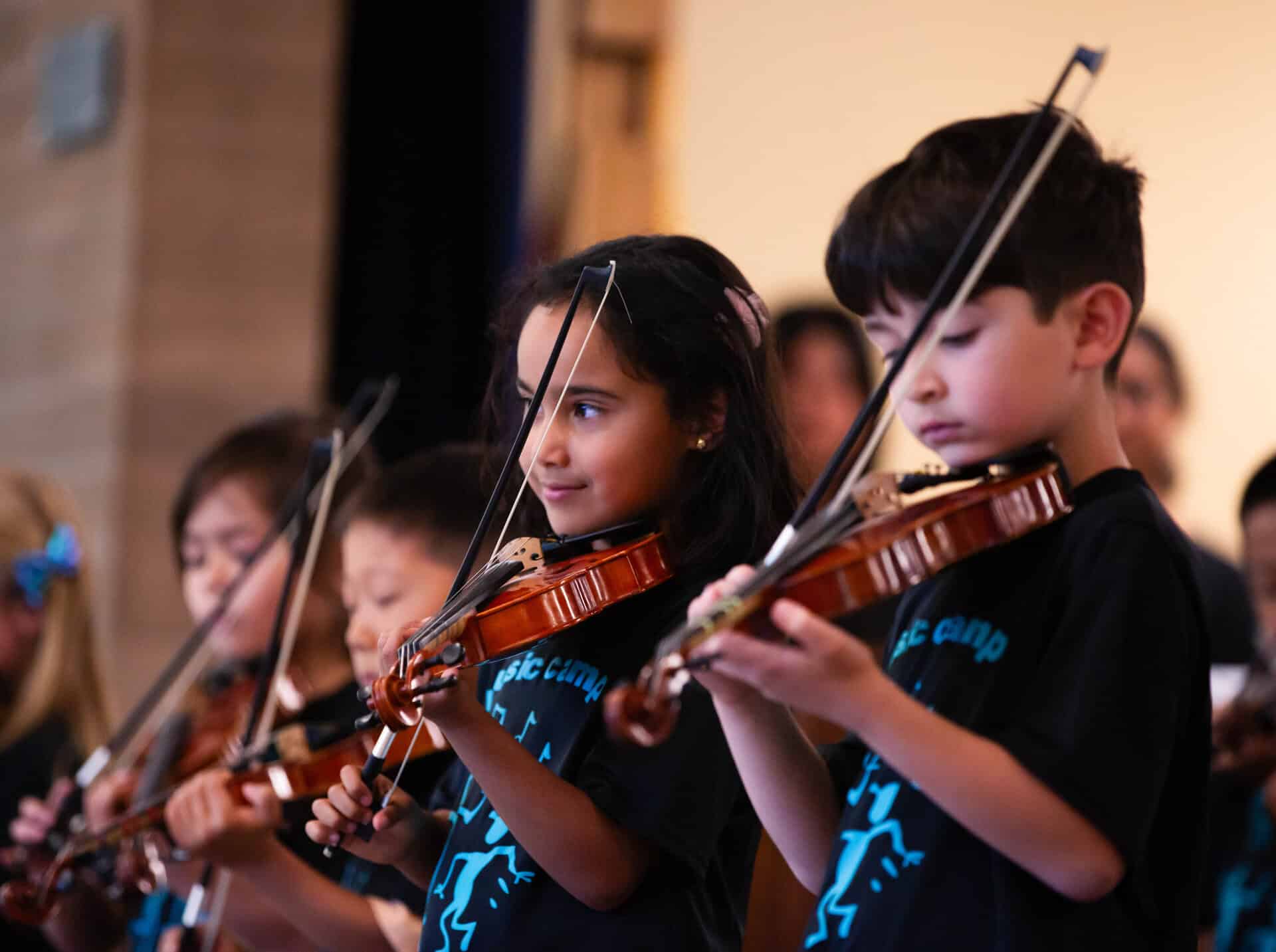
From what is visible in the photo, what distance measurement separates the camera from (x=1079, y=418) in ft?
3.64

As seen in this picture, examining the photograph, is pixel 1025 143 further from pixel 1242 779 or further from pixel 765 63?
pixel 765 63

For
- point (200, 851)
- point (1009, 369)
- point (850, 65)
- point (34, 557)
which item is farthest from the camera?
point (850, 65)

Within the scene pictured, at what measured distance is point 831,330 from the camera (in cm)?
271

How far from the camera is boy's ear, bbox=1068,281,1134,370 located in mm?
1098

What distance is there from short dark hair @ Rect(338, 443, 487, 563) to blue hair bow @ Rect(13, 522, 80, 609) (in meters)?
1.05

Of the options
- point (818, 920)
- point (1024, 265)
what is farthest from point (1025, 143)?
point (818, 920)

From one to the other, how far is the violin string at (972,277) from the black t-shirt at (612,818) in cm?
31

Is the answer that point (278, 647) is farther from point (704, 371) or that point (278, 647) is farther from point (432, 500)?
point (704, 371)

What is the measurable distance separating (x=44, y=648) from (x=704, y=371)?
1.67 m

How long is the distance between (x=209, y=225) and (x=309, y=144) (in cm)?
36

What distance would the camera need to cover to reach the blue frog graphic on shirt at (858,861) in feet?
3.48

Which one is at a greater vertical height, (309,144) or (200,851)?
(309,144)

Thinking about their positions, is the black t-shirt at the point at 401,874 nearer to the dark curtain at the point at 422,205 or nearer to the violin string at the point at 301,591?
the violin string at the point at 301,591

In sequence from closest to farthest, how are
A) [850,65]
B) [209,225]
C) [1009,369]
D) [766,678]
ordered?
1. [766,678]
2. [1009,369]
3. [850,65]
4. [209,225]
